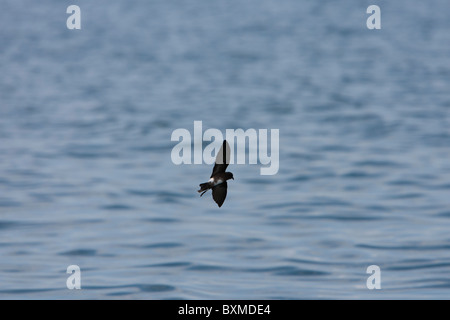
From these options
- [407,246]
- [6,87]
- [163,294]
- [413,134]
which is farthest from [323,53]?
[163,294]

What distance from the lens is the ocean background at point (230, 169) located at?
27.9 ft

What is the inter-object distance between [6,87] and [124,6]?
29.7 m

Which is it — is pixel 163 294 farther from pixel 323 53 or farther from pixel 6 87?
pixel 323 53

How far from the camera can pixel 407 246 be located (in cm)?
954

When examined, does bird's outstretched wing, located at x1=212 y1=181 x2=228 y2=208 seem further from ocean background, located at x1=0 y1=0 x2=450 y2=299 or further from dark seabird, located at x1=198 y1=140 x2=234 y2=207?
ocean background, located at x1=0 y1=0 x2=450 y2=299
